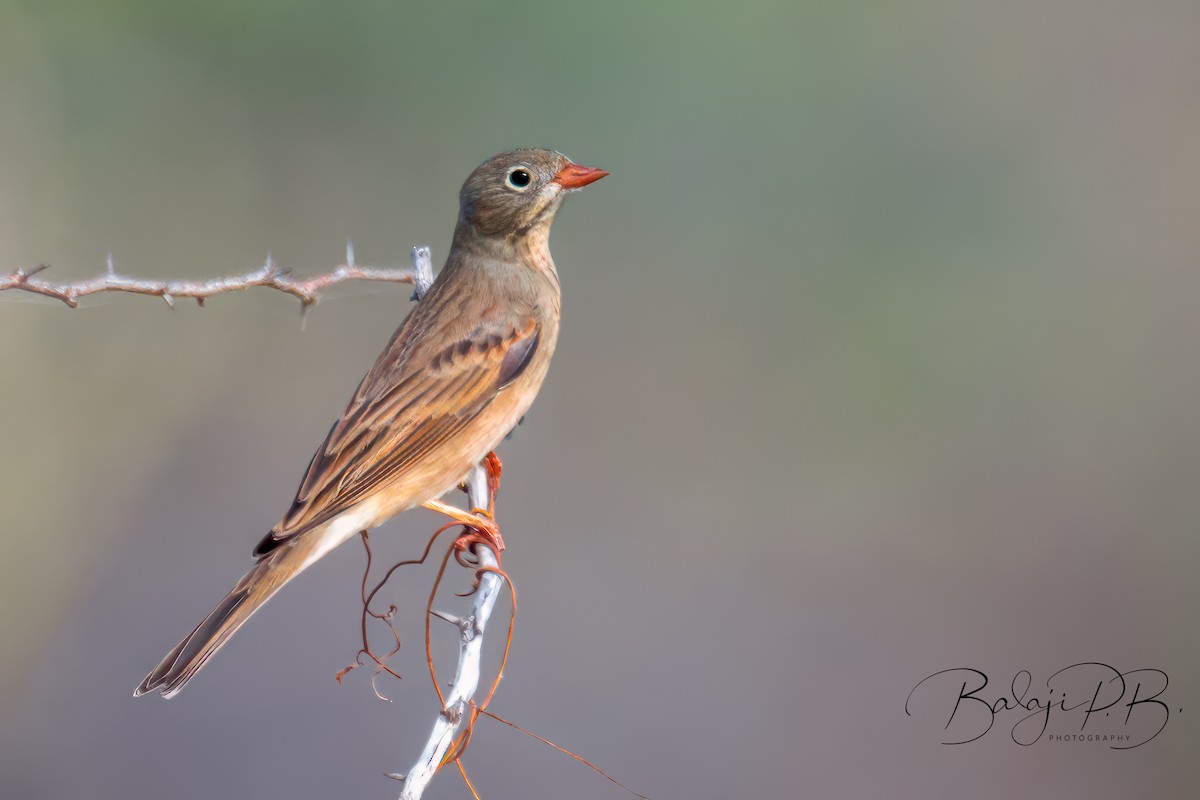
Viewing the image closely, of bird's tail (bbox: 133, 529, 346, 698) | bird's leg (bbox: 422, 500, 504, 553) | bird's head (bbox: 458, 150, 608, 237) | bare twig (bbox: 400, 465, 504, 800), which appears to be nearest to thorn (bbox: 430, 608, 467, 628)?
bare twig (bbox: 400, 465, 504, 800)

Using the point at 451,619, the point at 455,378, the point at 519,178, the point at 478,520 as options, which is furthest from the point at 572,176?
the point at 451,619

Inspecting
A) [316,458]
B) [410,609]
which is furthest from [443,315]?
[410,609]

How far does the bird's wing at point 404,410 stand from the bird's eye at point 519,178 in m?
0.45

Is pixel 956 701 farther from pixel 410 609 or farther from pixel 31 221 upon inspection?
pixel 31 221

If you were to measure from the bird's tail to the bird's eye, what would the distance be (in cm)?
129

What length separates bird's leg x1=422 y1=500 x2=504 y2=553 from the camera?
12.7 feet

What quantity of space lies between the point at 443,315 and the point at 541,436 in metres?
2.72

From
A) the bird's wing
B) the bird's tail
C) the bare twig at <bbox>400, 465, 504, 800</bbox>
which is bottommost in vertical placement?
the bare twig at <bbox>400, 465, 504, 800</bbox>

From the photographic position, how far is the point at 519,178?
3.91 metres

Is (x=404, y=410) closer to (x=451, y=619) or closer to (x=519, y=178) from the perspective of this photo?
(x=519, y=178)

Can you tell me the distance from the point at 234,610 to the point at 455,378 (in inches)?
40.6

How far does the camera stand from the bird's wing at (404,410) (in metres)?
3.53

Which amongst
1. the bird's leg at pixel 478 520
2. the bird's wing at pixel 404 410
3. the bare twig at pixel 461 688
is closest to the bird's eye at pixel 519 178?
the bird's wing at pixel 404 410

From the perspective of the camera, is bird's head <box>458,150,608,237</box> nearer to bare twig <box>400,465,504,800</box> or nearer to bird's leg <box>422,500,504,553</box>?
bird's leg <box>422,500,504,553</box>
